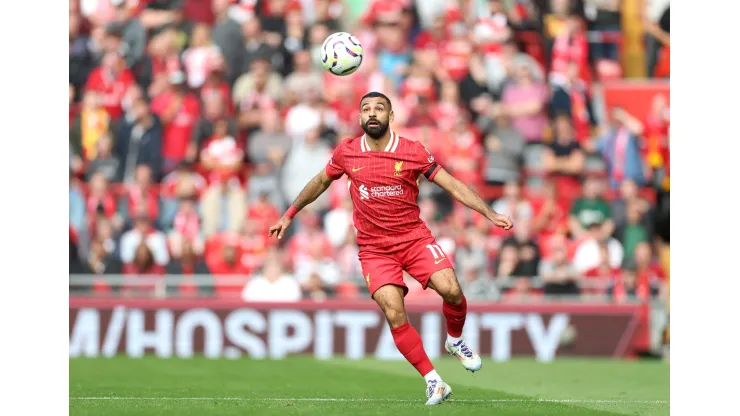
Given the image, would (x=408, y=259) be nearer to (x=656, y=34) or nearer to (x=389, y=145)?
(x=389, y=145)

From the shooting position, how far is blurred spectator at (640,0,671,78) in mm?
22172

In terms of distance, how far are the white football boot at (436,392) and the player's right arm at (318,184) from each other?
67.5 inches

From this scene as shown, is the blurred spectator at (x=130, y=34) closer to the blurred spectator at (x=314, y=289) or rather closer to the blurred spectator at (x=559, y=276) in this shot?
the blurred spectator at (x=314, y=289)

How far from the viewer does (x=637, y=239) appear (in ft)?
61.8

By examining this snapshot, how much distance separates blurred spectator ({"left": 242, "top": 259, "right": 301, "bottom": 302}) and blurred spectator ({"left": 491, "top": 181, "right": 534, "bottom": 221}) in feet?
10.6

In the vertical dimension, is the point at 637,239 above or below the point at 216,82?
below

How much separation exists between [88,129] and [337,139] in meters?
3.98

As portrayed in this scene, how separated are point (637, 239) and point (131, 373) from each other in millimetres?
7994

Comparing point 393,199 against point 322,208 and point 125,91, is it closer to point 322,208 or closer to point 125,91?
point 322,208

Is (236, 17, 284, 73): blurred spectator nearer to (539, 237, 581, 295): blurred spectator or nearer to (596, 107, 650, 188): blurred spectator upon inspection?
(596, 107, 650, 188): blurred spectator

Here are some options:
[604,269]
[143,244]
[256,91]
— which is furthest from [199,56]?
[604,269]

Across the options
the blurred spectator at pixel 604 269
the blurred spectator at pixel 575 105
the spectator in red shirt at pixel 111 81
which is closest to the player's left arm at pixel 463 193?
the blurred spectator at pixel 604 269
